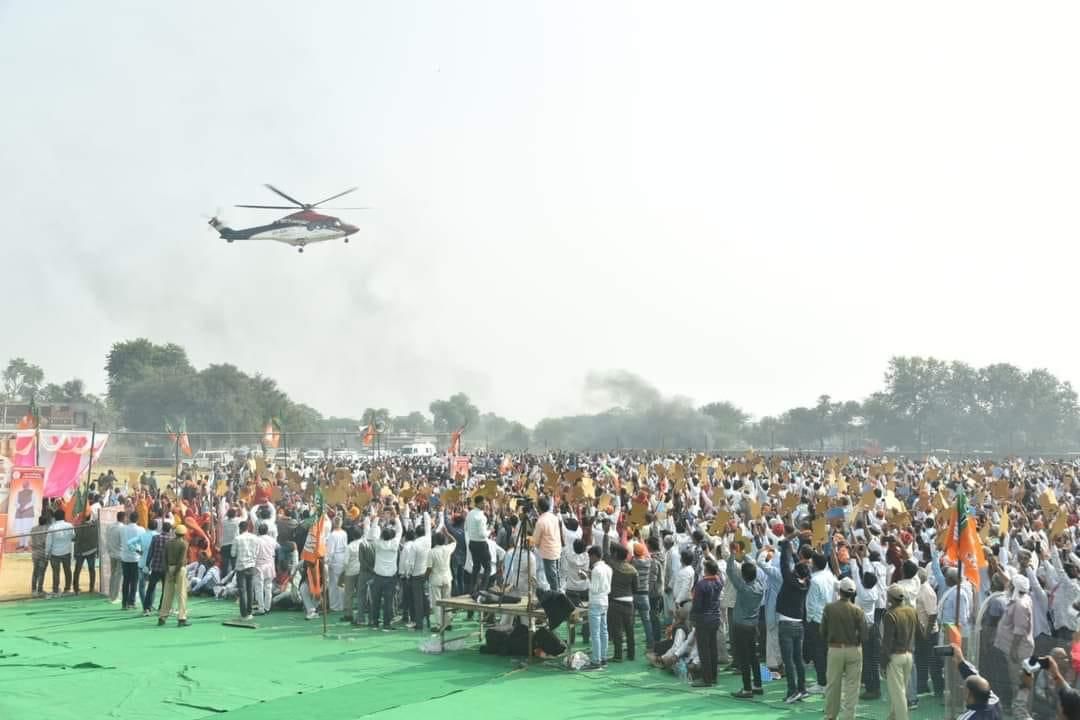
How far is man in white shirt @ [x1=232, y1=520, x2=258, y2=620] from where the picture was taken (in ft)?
49.7

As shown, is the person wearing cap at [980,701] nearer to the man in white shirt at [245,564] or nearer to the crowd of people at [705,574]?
the crowd of people at [705,574]

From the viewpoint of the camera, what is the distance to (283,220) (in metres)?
49.4

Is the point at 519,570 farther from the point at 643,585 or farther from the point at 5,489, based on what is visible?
the point at 5,489

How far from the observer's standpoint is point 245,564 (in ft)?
49.9

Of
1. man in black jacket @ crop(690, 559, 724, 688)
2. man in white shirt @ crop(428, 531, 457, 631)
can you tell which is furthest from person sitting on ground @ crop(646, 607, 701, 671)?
man in white shirt @ crop(428, 531, 457, 631)

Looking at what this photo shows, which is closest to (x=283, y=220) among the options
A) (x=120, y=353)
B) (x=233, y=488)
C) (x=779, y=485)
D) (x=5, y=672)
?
(x=233, y=488)

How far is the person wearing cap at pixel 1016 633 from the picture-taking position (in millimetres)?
9617

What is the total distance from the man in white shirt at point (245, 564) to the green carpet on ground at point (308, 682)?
65 centimetres

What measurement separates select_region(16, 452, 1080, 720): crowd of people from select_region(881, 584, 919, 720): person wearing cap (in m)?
0.02

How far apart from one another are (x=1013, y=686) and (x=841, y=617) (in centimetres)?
230

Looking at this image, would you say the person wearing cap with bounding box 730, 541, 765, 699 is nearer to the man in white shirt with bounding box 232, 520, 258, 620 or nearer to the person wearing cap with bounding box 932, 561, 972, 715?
the person wearing cap with bounding box 932, 561, 972, 715

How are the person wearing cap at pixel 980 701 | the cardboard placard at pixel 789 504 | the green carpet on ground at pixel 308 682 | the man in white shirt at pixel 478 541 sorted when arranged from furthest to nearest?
the cardboard placard at pixel 789 504, the man in white shirt at pixel 478 541, the green carpet on ground at pixel 308 682, the person wearing cap at pixel 980 701

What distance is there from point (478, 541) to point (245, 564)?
159 inches

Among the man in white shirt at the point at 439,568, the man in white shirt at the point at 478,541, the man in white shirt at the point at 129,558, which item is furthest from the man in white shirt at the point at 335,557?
the man in white shirt at the point at 129,558
